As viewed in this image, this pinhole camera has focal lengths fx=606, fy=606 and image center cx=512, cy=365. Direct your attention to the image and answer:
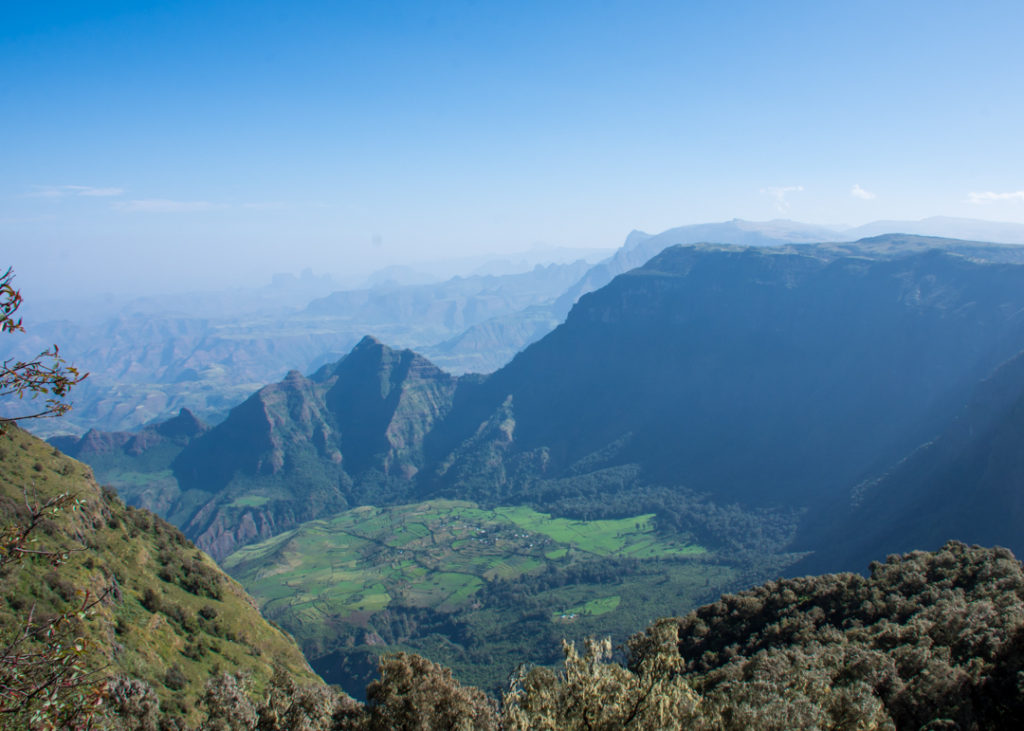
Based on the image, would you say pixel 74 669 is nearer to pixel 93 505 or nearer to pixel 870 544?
pixel 93 505

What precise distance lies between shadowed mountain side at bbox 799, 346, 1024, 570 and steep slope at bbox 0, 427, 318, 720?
373 ft

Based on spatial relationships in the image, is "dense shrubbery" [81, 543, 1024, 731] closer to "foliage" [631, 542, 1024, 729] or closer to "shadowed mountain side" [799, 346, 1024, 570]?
"foliage" [631, 542, 1024, 729]

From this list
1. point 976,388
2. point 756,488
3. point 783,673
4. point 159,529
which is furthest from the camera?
point 756,488

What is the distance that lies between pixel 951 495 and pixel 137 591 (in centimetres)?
14226

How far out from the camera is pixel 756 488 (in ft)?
607

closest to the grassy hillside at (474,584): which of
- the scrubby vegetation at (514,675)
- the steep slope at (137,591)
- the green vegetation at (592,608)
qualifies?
the green vegetation at (592,608)

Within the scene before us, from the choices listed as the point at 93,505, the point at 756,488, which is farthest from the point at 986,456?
the point at 93,505

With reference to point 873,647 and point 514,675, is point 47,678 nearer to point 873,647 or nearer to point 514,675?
point 514,675

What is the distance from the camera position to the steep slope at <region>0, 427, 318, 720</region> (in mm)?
45531

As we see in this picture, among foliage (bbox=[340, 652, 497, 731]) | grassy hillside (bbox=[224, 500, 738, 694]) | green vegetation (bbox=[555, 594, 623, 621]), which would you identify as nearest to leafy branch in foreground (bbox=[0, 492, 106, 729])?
foliage (bbox=[340, 652, 497, 731])

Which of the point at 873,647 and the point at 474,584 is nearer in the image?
the point at 873,647

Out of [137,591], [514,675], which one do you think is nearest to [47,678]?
[514,675]

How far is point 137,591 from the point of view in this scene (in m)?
57.7

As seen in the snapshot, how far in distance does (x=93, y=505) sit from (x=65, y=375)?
6342cm
